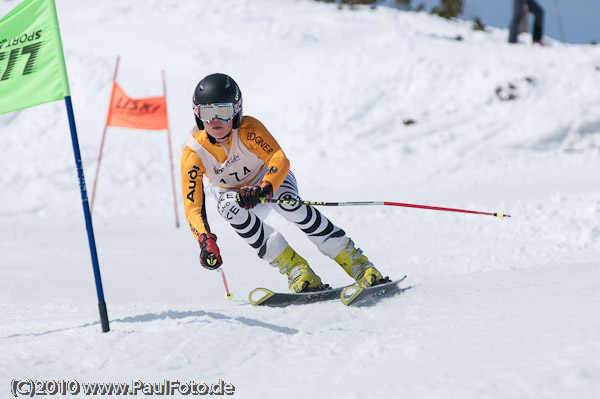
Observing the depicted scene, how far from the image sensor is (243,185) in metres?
4.48

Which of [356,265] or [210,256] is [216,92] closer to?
[210,256]

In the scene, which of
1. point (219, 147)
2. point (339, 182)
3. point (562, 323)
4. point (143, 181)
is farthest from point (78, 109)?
point (562, 323)

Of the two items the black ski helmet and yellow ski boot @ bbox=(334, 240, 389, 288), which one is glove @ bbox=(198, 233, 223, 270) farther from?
yellow ski boot @ bbox=(334, 240, 389, 288)

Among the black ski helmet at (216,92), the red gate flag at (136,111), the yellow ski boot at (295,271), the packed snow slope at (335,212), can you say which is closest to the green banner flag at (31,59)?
the black ski helmet at (216,92)

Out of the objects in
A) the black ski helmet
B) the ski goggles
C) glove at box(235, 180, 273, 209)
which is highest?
the black ski helmet

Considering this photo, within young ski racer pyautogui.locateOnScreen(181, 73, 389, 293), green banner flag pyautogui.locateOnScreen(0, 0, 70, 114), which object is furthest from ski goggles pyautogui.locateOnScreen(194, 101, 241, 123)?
green banner flag pyautogui.locateOnScreen(0, 0, 70, 114)

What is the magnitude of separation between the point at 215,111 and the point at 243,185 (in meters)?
0.67

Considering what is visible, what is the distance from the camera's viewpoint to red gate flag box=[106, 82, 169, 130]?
9852 mm

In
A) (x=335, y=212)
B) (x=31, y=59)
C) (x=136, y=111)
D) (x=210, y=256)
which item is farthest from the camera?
(x=136, y=111)

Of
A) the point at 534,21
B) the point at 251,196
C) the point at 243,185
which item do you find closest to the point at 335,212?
the point at 243,185

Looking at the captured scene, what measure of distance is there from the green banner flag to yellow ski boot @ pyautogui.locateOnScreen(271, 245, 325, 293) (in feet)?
6.46

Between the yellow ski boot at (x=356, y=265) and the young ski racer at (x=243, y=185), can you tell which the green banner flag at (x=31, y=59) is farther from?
the yellow ski boot at (x=356, y=265)

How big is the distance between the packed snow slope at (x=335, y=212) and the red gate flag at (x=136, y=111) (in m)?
1.64

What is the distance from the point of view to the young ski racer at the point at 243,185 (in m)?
4.06
